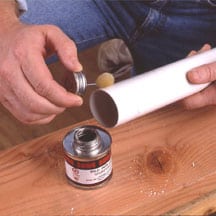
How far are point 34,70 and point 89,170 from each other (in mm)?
185

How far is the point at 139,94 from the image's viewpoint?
→ 2.43 ft

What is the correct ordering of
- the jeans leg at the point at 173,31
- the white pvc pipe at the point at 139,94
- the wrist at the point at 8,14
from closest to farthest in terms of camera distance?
the white pvc pipe at the point at 139,94 → the wrist at the point at 8,14 → the jeans leg at the point at 173,31

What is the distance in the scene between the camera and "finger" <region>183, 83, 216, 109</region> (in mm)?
875

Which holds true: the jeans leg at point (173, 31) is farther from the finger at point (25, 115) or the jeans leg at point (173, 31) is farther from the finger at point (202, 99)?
the finger at point (25, 115)

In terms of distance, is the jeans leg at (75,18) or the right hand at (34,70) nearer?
the right hand at (34,70)

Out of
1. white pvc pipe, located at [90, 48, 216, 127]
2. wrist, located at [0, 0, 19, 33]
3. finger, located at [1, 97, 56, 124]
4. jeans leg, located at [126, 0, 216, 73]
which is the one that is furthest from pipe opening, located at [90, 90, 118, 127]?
jeans leg, located at [126, 0, 216, 73]

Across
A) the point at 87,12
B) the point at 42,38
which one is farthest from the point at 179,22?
the point at 42,38

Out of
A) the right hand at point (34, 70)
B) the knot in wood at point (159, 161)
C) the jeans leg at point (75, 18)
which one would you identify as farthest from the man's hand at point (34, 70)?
the jeans leg at point (75, 18)

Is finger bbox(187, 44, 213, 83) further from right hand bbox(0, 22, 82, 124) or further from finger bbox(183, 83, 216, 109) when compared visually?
right hand bbox(0, 22, 82, 124)

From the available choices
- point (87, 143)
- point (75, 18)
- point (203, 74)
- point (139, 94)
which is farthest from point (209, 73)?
point (75, 18)

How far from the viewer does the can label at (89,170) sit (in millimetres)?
734

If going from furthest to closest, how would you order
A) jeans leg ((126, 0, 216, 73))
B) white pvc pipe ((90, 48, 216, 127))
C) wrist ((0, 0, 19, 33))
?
jeans leg ((126, 0, 216, 73)), wrist ((0, 0, 19, 33)), white pvc pipe ((90, 48, 216, 127))

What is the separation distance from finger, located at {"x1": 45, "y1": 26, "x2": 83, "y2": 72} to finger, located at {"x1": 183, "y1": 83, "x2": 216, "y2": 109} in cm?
25

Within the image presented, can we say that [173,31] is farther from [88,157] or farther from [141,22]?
[88,157]
